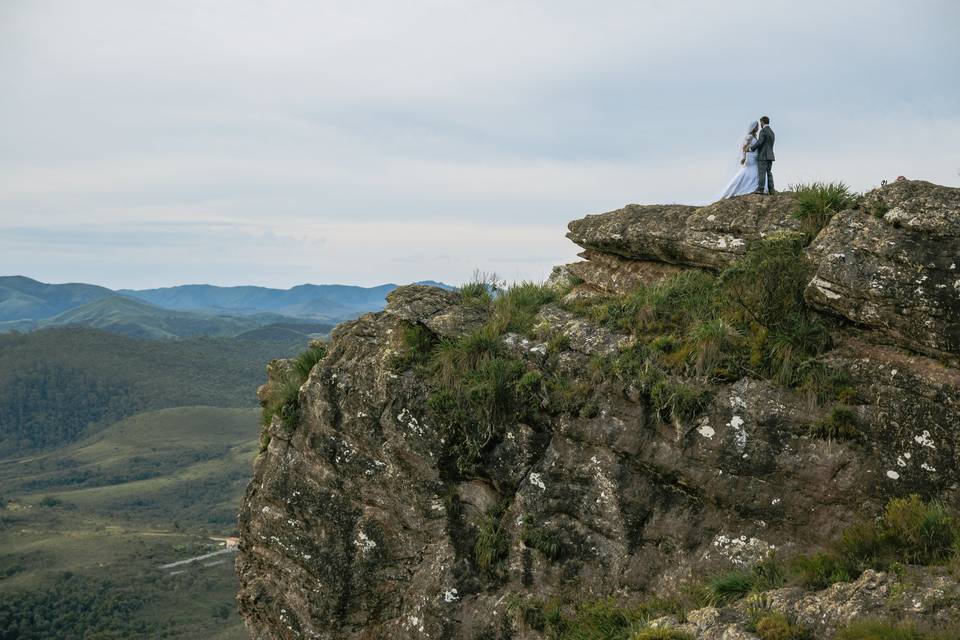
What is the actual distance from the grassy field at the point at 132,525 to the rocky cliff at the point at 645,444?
56.9 metres

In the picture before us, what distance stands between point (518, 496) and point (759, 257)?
5.30 m

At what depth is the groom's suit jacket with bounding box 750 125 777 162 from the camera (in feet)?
45.2

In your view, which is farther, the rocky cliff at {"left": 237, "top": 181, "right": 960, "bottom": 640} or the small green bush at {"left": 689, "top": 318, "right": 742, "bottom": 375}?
the small green bush at {"left": 689, "top": 318, "right": 742, "bottom": 375}

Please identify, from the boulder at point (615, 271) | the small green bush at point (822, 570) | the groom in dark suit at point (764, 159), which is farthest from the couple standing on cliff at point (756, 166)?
the small green bush at point (822, 570)

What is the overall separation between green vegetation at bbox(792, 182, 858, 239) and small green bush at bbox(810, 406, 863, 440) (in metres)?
3.35

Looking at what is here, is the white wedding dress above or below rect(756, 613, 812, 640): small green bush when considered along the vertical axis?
above

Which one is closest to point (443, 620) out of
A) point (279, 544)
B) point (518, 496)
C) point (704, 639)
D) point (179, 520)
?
point (518, 496)

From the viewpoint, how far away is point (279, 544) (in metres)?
12.0

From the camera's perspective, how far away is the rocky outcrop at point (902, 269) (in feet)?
30.2

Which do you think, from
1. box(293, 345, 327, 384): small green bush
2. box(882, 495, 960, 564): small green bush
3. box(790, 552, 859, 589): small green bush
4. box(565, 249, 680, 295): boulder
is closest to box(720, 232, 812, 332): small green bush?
box(565, 249, 680, 295): boulder

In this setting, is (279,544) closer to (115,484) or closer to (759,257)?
(759,257)

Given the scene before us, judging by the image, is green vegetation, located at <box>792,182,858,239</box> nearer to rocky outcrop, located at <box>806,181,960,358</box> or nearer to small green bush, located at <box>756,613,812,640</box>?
rocky outcrop, located at <box>806,181,960,358</box>

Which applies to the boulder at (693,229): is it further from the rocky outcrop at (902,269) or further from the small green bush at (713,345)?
the small green bush at (713,345)

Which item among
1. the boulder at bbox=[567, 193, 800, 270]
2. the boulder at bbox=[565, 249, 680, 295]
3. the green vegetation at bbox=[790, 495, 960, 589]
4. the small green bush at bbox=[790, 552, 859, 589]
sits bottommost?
the small green bush at bbox=[790, 552, 859, 589]
